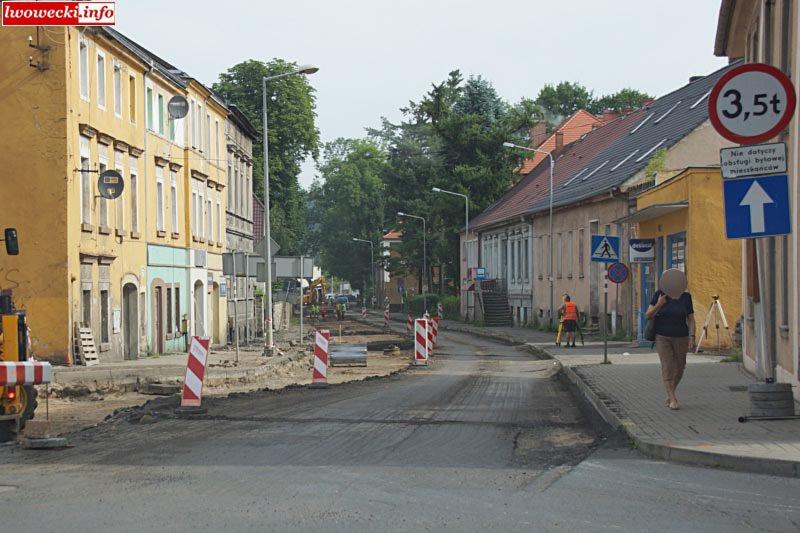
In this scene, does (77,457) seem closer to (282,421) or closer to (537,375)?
(282,421)

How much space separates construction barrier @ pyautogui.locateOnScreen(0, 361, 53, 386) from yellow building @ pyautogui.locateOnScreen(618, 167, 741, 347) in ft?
65.6

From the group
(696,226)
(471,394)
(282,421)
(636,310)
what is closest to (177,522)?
(282,421)

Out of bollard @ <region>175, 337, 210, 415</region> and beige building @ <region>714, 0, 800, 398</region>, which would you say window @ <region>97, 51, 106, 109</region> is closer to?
bollard @ <region>175, 337, 210, 415</region>

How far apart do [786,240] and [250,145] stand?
4588 cm

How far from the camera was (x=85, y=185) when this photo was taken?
98.7ft

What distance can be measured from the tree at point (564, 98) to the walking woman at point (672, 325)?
8636 cm

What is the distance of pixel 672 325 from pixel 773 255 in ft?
13.7

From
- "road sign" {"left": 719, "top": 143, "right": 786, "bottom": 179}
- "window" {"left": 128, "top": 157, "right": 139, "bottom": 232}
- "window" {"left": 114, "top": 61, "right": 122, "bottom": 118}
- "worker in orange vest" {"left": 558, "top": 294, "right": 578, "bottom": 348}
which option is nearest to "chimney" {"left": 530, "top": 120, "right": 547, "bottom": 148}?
"worker in orange vest" {"left": 558, "top": 294, "right": 578, "bottom": 348}

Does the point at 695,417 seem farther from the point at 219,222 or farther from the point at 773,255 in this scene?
the point at 219,222

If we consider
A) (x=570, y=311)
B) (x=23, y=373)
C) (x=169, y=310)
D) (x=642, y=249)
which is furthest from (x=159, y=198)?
(x=23, y=373)

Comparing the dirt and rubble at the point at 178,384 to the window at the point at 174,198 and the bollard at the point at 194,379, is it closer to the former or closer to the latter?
the bollard at the point at 194,379

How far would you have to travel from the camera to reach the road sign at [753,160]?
12.5 meters

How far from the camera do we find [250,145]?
6012 centimetres

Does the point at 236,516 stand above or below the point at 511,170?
below
